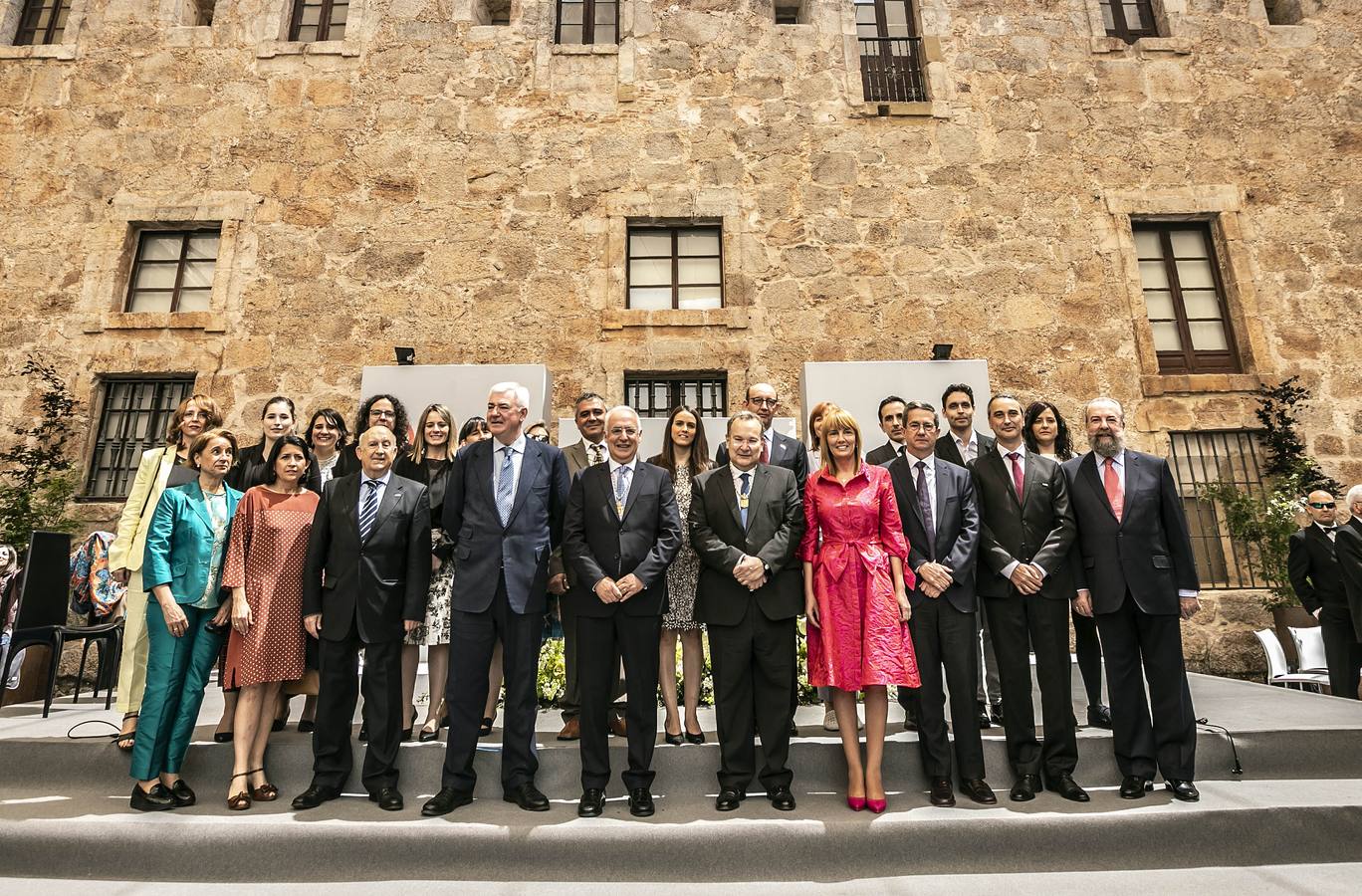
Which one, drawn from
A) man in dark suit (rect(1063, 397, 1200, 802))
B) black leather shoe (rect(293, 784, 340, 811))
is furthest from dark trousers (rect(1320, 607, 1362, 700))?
black leather shoe (rect(293, 784, 340, 811))

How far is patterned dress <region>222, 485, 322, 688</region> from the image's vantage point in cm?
340

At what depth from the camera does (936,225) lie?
8.23 m

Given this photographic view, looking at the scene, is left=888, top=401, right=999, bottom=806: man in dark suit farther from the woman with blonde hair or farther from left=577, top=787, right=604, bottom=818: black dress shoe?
the woman with blonde hair

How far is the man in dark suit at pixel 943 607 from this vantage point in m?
3.34

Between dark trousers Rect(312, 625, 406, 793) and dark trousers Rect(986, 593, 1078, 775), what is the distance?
112 inches

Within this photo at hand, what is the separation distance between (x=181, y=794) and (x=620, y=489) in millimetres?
2400

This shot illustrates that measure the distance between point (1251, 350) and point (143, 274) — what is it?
39.9ft

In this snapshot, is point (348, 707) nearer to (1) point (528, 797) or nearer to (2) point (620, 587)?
(1) point (528, 797)

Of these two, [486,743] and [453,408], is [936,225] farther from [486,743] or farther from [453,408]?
[486,743]

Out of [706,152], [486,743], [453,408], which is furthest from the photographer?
[706,152]

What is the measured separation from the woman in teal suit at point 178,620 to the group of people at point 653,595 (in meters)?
0.01

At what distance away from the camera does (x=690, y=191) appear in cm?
829

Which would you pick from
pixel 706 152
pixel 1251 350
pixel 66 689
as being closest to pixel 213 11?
pixel 706 152

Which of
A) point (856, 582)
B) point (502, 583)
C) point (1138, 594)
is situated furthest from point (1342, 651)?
point (502, 583)
